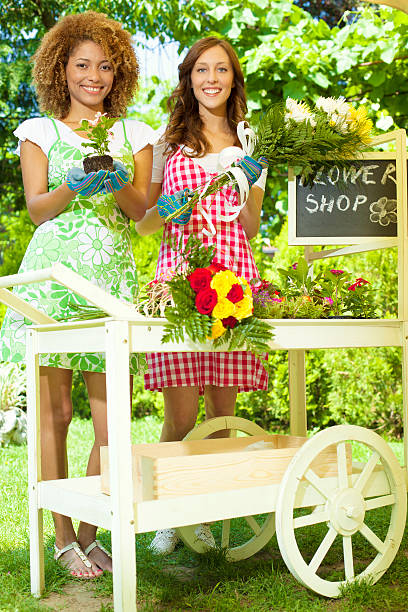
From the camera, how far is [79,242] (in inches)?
85.0

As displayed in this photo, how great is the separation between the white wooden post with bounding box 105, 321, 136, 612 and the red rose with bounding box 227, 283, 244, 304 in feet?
0.91

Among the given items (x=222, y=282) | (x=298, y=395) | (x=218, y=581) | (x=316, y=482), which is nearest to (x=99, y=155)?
(x=222, y=282)

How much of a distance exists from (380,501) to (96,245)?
1168 millimetres

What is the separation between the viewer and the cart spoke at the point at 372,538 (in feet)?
6.40

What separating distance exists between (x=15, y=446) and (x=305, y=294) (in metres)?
3.18

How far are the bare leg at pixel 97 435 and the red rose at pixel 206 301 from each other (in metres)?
0.65

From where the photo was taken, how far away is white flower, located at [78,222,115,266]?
2164 millimetres

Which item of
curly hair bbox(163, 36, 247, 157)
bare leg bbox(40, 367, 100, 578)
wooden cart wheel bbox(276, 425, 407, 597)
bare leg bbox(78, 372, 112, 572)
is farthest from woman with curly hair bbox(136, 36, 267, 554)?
wooden cart wheel bbox(276, 425, 407, 597)

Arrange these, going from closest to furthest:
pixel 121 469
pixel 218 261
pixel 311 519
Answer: pixel 121 469
pixel 311 519
pixel 218 261

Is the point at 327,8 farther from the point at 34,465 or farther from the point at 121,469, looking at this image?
the point at 121,469

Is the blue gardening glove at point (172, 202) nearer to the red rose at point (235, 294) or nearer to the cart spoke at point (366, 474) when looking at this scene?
the red rose at point (235, 294)

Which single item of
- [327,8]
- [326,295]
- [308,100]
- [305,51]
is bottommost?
[326,295]

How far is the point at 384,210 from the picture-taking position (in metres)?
2.37

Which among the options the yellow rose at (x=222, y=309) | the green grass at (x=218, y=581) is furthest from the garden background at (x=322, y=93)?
the yellow rose at (x=222, y=309)
